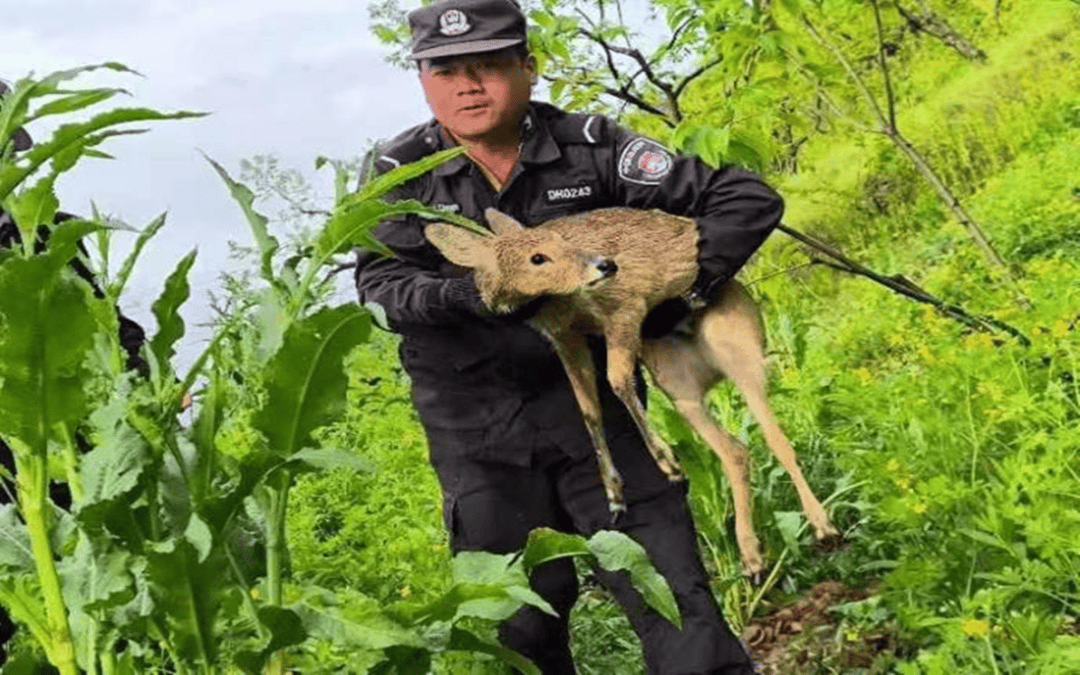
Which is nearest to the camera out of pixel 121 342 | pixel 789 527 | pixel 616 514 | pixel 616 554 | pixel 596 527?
pixel 616 554

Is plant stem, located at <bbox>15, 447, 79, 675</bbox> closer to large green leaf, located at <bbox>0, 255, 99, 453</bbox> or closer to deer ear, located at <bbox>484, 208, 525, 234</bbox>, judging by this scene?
large green leaf, located at <bbox>0, 255, 99, 453</bbox>

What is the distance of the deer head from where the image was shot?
240 cm

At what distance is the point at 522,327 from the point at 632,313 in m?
0.48

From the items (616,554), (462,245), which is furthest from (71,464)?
(462,245)

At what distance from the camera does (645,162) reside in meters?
2.94

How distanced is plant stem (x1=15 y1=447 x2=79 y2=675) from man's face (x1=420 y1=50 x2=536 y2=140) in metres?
1.30

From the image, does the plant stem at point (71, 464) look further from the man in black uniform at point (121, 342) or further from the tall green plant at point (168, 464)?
the man in black uniform at point (121, 342)

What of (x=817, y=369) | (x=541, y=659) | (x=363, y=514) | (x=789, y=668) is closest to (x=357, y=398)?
(x=363, y=514)

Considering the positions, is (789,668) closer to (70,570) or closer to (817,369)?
(817,369)

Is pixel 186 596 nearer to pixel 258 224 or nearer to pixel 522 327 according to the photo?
pixel 258 224

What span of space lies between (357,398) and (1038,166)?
3.97 metres

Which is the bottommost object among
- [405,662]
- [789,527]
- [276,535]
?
[789,527]

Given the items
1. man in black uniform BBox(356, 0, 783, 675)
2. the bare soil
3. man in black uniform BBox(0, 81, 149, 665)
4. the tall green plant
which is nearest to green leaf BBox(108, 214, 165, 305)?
the tall green plant

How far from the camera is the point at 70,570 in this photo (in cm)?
177
